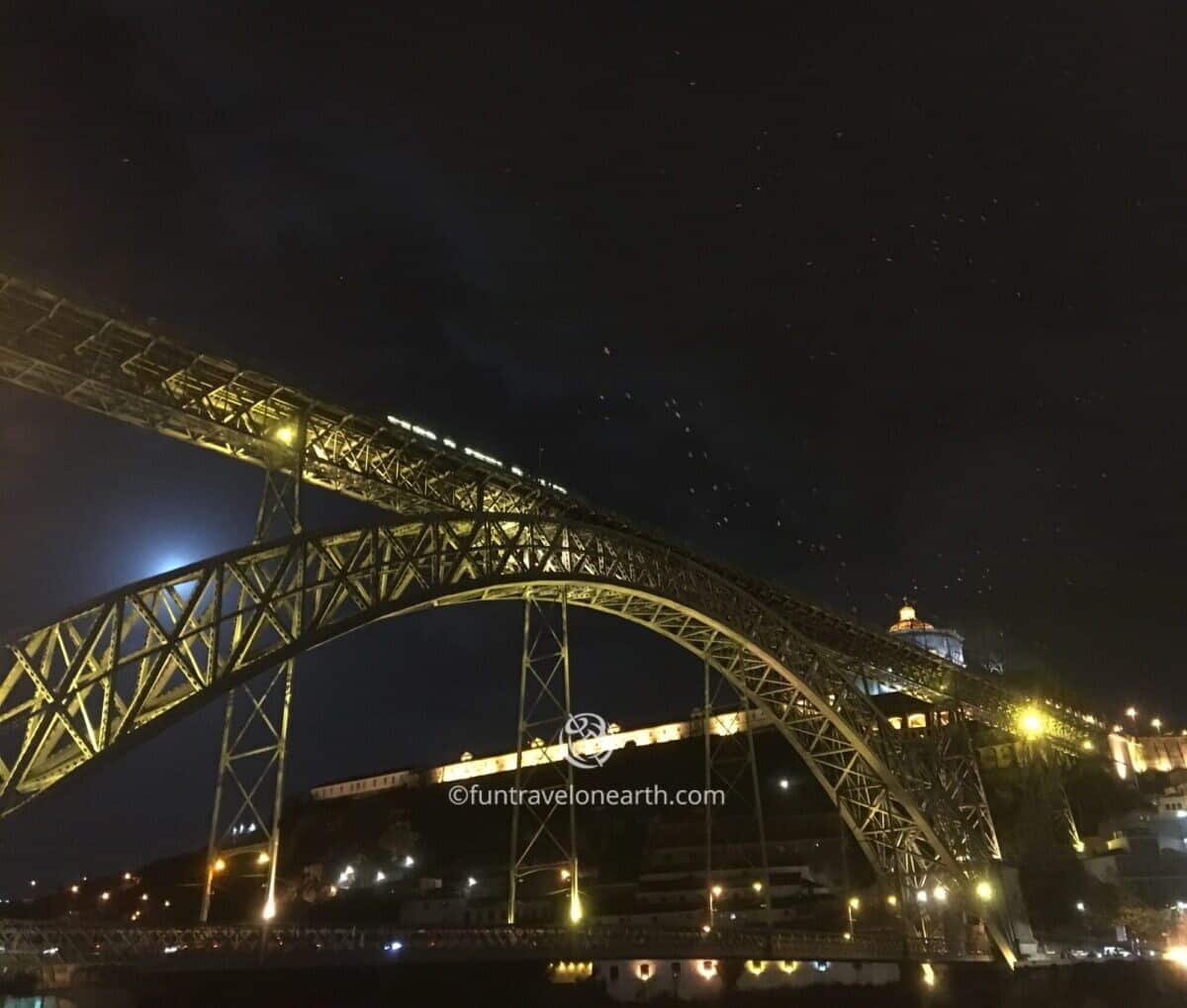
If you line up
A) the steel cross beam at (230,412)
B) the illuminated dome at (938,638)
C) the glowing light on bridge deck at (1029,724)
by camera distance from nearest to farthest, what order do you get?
1. the steel cross beam at (230,412)
2. the glowing light on bridge deck at (1029,724)
3. the illuminated dome at (938,638)

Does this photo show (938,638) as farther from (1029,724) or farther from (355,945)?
(355,945)

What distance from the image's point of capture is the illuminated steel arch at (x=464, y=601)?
14242 millimetres

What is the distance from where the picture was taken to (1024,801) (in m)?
49.9

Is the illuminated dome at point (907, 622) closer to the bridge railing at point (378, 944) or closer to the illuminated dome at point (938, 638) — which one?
the illuminated dome at point (938, 638)

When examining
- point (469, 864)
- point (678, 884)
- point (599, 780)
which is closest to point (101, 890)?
point (469, 864)

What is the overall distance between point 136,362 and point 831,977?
29.1 meters

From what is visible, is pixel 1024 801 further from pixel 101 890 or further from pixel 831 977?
pixel 101 890

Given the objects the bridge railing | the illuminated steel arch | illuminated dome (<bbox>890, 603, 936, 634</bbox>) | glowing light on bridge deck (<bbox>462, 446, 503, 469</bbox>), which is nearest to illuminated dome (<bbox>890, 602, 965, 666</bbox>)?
illuminated dome (<bbox>890, 603, 936, 634</bbox>)

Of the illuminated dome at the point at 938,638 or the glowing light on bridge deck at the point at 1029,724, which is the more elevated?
the illuminated dome at the point at 938,638

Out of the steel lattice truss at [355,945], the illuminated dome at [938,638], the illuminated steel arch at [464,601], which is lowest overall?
the steel lattice truss at [355,945]

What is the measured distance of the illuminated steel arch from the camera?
14242 mm

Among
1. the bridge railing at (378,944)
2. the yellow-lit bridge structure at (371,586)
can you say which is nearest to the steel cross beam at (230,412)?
the yellow-lit bridge structure at (371,586)

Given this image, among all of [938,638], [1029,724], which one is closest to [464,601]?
[1029,724]

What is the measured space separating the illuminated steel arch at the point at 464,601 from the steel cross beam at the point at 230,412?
1092mm
